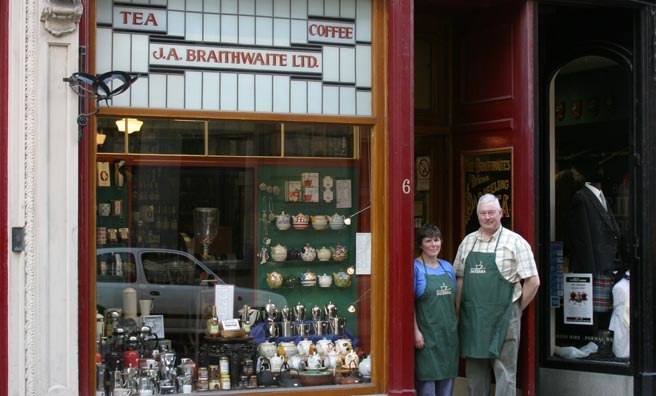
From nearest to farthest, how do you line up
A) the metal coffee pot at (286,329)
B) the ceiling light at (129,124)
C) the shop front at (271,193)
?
the shop front at (271,193), the ceiling light at (129,124), the metal coffee pot at (286,329)

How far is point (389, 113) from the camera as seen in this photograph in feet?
23.9

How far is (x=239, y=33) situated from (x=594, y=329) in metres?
4.38

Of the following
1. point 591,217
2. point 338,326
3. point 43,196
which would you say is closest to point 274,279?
point 338,326

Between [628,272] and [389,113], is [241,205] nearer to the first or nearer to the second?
[389,113]

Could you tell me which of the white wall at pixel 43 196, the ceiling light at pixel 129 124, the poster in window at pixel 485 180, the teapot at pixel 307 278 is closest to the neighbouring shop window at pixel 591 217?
the poster in window at pixel 485 180

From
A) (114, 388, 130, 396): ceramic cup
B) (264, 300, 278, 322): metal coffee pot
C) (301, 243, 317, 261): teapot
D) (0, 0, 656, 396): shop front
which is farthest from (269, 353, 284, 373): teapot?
(114, 388, 130, 396): ceramic cup

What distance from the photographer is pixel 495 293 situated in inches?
289

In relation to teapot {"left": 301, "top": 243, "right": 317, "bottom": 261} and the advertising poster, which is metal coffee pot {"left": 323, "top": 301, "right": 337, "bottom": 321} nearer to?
teapot {"left": 301, "top": 243, "right": 317, "bottom": 261}

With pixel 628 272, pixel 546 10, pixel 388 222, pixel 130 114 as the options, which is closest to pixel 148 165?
pixel 130 114

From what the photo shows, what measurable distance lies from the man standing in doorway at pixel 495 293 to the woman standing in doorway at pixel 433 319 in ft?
0.53

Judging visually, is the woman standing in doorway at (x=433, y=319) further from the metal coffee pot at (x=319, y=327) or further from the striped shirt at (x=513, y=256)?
the metal coffee pot at (x=319, y=327)

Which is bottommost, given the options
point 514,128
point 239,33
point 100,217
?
point 100,217

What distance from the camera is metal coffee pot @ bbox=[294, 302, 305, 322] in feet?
24.6

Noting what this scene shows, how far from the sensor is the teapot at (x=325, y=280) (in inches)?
297
